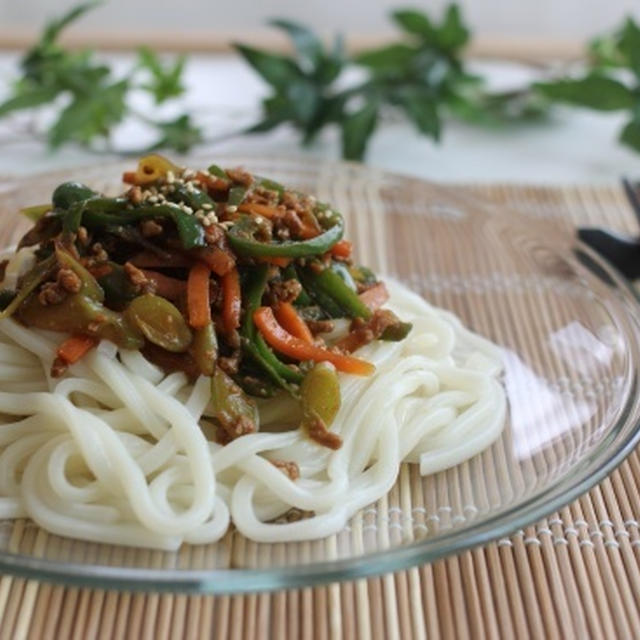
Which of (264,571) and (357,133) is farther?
(357,133)

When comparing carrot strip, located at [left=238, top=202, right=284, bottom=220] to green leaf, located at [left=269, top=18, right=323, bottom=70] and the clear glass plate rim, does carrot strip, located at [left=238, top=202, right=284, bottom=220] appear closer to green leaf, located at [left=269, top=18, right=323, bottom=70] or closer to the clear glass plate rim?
the clear glass plate rim

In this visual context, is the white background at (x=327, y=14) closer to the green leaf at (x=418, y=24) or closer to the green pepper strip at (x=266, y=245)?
the green leaf at (x=418, y=24)

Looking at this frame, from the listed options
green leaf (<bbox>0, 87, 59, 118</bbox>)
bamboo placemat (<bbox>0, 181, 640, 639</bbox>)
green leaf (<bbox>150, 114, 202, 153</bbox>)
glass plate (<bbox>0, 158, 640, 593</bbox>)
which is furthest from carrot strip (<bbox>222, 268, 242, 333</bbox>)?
green leaf (<bbox>150, 114, 202, 153</bbox>)

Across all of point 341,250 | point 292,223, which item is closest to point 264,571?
point 292,223

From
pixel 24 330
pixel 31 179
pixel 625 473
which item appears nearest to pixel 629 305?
pixel 625 473

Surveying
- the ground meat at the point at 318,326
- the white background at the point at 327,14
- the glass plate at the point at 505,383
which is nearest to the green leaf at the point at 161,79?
the glass plate at the point at 505,383

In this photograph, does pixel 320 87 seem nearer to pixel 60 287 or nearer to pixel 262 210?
pixel 262 210

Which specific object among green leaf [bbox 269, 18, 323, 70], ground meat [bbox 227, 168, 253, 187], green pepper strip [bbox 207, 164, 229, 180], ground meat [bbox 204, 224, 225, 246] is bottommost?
green leaf [bbox 269, 18, 323, 70]
